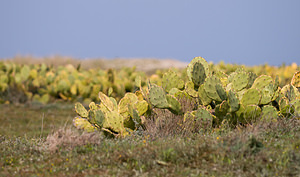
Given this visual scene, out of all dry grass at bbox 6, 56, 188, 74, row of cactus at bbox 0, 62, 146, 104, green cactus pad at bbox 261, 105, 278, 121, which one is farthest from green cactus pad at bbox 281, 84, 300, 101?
dry grass at bbox 6, 56, 188, 74

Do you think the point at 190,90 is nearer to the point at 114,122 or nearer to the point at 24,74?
the point at 114,122

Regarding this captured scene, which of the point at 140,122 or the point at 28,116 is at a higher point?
the point at 140,122

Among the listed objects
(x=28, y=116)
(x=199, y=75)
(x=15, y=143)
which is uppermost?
(x=199, y=75)

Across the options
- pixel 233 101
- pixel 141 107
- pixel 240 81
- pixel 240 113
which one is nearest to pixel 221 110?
pixel 233 101

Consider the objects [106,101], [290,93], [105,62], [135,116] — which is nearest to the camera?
[135,116]

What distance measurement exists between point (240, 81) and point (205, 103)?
2.28ft

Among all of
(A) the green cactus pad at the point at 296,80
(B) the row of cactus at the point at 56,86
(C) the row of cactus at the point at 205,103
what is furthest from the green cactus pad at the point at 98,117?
(B) the row of cactus at the point at 56,86

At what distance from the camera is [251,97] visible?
6.09 metres

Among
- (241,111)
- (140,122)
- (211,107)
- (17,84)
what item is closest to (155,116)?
(140,122)

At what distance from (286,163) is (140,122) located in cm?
275

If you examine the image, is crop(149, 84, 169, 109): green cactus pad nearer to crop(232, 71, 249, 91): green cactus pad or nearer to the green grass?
the green grass

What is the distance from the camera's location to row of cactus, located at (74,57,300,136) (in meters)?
6.01

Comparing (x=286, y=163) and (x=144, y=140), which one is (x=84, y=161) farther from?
(x=286, y=163)

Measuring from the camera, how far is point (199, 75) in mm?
6539
